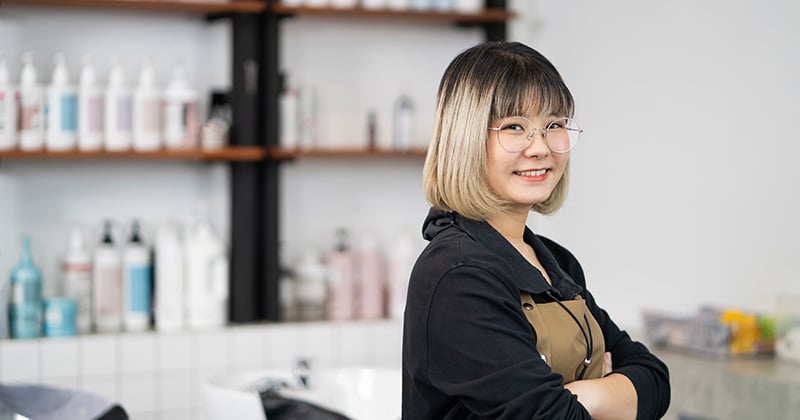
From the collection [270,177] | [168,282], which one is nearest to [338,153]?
[270,177]

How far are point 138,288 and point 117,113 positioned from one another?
0.52 metres

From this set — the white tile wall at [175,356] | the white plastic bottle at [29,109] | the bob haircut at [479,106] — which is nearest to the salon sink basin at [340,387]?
the white tile wall at [175,356]

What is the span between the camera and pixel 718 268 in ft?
9.25

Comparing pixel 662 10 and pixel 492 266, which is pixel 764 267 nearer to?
pixel 662 10

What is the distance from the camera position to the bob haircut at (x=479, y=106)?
1348 mm

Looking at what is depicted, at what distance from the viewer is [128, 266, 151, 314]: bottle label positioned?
3113 mm

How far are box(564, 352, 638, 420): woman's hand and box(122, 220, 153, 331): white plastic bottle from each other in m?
2.00

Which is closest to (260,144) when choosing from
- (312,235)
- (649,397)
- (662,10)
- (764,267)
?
(312,235)

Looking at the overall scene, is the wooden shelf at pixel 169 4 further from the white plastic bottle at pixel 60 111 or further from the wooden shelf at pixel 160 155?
the wooden shelf at pixel 160 155

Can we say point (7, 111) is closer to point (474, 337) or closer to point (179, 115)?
point (179, 115)

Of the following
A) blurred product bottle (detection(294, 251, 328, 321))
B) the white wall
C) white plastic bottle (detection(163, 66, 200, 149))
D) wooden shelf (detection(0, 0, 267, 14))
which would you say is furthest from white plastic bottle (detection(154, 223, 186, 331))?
the white wall

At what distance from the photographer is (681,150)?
9.64ft

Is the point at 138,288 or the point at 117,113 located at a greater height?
the point at 117,113

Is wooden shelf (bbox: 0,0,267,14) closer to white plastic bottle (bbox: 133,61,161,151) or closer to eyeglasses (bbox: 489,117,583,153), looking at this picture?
white plastic bottle (bbox: 133,61,161,151)
